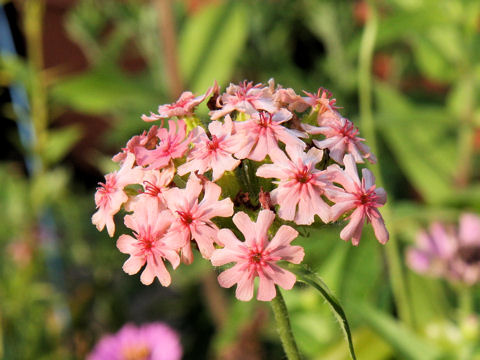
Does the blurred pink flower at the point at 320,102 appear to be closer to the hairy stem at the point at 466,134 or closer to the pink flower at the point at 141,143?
Result: the pink flower at the point at 141,143

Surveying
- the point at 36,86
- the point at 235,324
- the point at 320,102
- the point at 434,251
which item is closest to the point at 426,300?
the point at 434,251

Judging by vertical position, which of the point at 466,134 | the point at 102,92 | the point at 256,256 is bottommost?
the point at 256,256

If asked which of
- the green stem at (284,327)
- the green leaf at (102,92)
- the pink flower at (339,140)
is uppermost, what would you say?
the green leaf at (102,92)

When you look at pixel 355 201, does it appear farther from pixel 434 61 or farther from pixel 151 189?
pixel 434 61

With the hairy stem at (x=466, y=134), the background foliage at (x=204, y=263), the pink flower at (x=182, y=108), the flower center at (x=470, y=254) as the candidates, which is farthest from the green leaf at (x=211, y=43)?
the pink flower at (x=182, y=108)

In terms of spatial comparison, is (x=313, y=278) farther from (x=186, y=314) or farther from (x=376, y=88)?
(x=186, y=314)

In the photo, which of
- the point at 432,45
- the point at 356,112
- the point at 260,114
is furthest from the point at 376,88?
the point at 260,114

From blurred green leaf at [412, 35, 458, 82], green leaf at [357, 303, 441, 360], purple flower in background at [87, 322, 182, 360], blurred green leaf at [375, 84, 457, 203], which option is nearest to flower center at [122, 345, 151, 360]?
purple flower in background at [87, 322, 182, 360]
